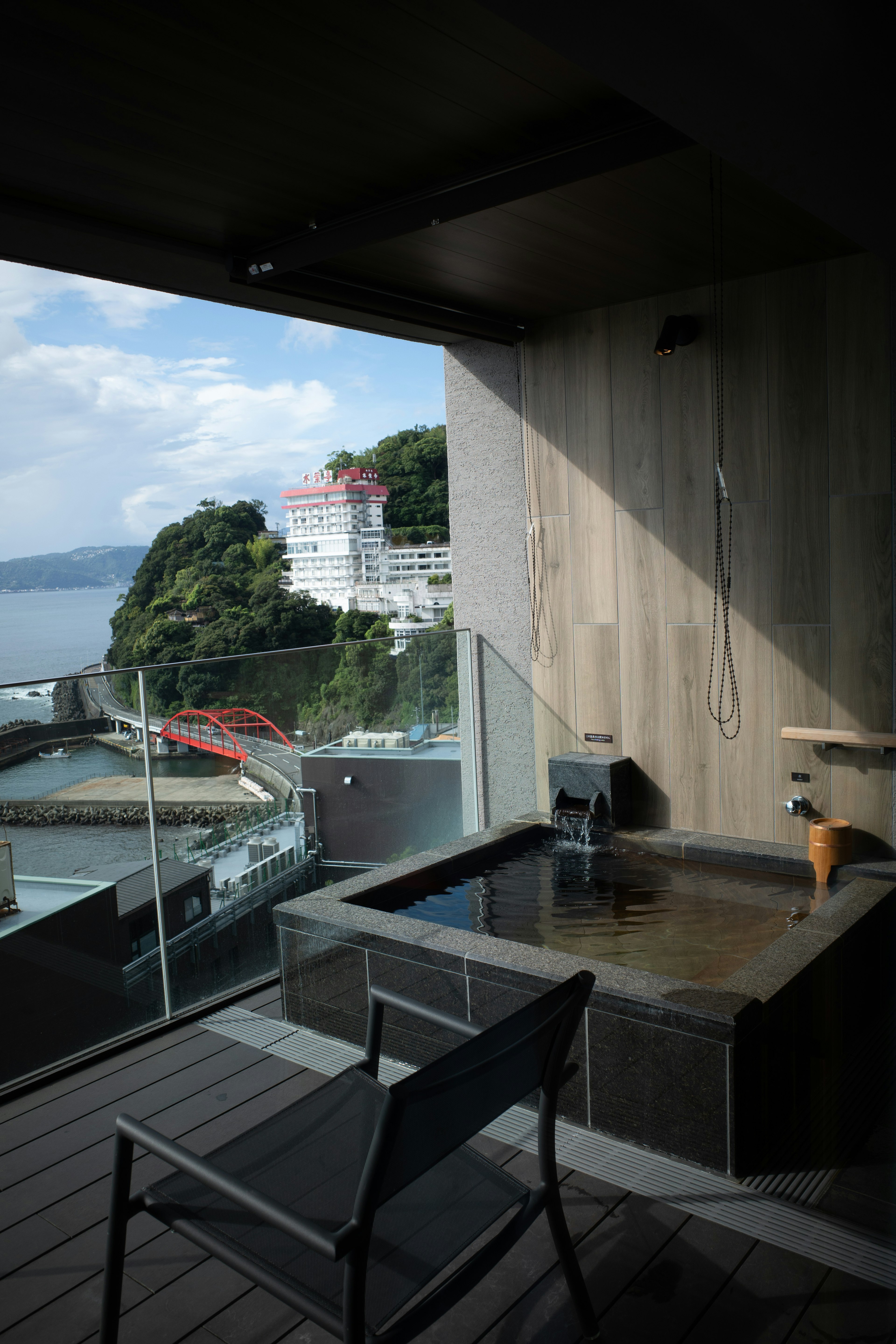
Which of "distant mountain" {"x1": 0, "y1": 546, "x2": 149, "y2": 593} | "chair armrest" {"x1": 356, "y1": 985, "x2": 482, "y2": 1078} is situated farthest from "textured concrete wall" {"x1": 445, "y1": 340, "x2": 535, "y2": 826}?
"distant mountain" {"x1": 0, "y1": 546, "x2": 149, "y2": 593}

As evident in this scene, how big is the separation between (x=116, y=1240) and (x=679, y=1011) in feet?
4.28

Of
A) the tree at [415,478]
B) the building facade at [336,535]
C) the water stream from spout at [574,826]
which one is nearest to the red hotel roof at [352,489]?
the building facade at [336,535]

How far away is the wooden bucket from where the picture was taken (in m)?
3.54

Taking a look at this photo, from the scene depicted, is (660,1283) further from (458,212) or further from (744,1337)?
(458,212)

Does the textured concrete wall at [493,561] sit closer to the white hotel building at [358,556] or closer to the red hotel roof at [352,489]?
the white hotel building at [358,556]

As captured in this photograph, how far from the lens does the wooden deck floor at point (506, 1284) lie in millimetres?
1766

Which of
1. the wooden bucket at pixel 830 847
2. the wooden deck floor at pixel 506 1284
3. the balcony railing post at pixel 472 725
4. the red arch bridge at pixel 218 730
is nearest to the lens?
the wooden deck floor at pixel 506 1284

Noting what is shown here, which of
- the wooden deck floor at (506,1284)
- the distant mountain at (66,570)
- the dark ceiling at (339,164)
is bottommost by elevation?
the wooden deck floor at (506,1284)

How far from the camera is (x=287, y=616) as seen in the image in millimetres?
32531

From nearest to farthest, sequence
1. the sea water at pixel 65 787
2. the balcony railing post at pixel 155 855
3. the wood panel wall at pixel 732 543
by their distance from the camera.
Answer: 1. the sea water at pixel 65 787
2. the balcony railing post at pixel 155 855
3. the wood panel wall at pixel 732 543

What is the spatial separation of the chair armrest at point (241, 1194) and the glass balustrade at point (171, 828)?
1393 millimetres

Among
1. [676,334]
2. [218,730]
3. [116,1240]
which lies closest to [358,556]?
[676,334]

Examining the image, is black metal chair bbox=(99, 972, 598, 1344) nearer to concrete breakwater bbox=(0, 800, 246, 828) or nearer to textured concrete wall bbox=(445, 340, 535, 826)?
concrete breakwater bbox=(0, 800, 246, 828)

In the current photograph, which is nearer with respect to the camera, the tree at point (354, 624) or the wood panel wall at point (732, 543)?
the wood panel wall at point (732, 543)
